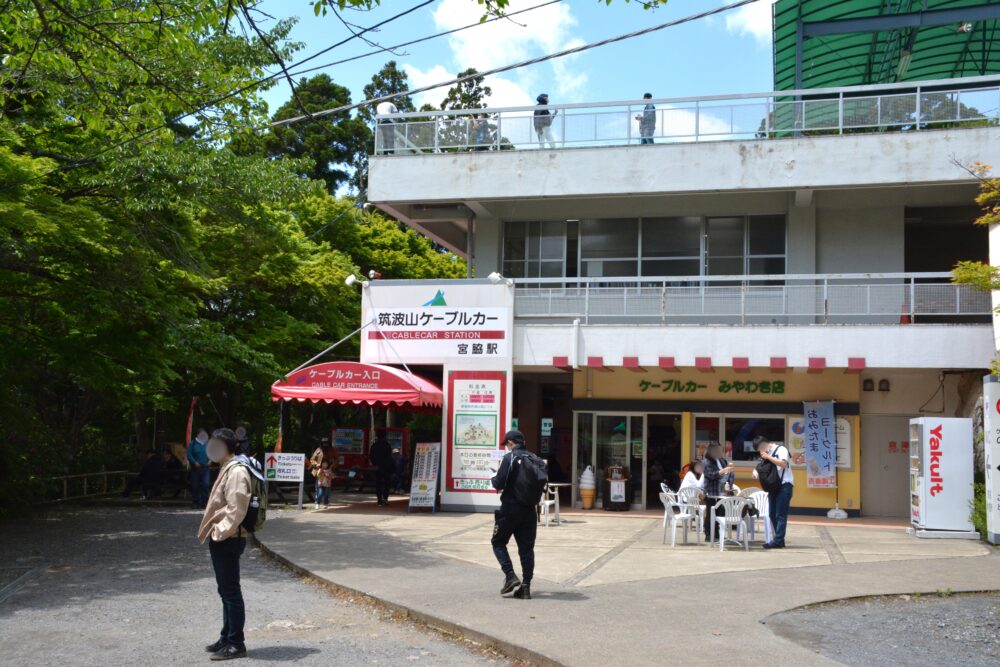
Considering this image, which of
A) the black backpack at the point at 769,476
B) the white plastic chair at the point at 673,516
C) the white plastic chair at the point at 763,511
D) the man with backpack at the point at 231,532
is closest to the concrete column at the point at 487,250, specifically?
the white plastic chair at the point at 673,516

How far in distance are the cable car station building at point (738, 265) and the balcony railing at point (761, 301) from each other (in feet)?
0.14

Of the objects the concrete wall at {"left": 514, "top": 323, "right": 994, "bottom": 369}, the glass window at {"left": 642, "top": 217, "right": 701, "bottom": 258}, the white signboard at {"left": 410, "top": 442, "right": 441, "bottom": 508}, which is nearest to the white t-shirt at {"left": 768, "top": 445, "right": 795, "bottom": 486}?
the concrete wall at {"left": 514, "top": 323, "right": 994, "bottom": 369}

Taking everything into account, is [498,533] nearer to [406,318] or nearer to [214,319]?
[406,318]

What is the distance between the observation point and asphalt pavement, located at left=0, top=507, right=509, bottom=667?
7.43 metres

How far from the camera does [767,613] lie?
8.73 meters

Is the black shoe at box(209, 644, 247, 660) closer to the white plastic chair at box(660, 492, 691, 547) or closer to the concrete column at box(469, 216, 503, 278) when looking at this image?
the white plastic chair at box(660, 492, 691, 547)

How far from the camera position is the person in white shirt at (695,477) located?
14.4m

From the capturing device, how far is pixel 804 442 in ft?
64.5

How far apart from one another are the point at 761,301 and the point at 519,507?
11.3m

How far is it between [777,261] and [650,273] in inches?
105

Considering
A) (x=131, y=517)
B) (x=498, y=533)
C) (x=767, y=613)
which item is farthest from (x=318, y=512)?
(x=767, y=613)

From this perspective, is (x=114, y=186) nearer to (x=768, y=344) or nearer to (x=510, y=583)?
(x=510, y=583)

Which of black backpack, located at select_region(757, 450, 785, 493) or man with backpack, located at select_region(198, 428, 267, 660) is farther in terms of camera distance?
black backpack, located at select_region(757, 450, 785, 493)

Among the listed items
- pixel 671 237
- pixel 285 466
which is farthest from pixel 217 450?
pixel 671 237
